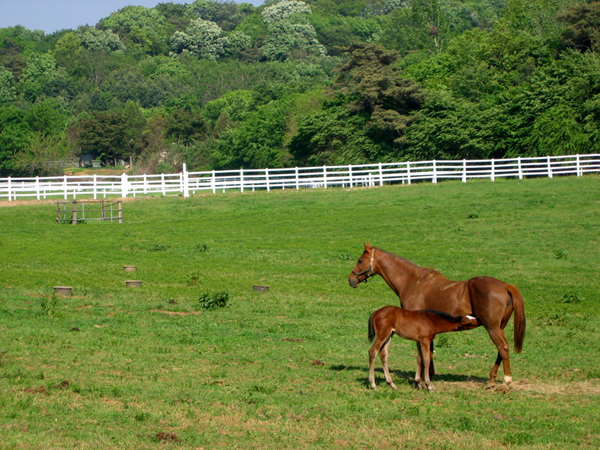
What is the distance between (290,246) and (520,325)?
15.9 metres

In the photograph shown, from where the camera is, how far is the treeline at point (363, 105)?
5203 centimetres

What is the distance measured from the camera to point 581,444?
26.7 feet

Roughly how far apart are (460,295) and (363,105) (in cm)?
4860

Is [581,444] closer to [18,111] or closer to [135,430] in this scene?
[135,430]

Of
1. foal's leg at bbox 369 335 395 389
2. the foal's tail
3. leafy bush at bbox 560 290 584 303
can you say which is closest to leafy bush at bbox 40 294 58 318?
foal's leg at bbox 369 335 395 389

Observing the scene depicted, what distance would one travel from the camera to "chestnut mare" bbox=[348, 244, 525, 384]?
10.6 metres

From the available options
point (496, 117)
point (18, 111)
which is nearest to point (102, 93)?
point (18, 111)

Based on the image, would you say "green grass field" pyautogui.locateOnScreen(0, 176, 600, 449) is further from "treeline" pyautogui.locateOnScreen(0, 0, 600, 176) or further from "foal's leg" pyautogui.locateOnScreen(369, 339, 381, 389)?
"treeline" pyautogui.locateOnScreen(0, 0, 600, 176)

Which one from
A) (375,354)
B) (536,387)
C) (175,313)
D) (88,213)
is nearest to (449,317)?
(375,354)

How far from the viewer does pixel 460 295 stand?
10977 millimetres

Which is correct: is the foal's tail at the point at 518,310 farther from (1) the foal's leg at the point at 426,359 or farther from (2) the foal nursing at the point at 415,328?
(1) the foal's leg at the point at 426,359

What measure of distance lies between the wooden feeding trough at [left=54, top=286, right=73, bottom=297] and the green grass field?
0.41 meters

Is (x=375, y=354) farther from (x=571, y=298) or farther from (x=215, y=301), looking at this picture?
(x=571, y=298)

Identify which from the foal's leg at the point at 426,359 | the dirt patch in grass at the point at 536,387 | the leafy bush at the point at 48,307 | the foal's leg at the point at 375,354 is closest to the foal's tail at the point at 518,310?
the dirt patch in grass at the point at 536,387
